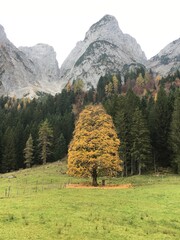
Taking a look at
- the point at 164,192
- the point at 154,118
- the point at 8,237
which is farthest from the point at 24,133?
the point at 8,237

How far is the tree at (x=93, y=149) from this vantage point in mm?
51531

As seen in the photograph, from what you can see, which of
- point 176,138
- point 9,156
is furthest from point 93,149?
point 9,156

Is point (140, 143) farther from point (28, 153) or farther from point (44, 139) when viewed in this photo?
point (28, 153)

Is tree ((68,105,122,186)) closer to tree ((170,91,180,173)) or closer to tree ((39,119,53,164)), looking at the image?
tree ((170,91,180,173))

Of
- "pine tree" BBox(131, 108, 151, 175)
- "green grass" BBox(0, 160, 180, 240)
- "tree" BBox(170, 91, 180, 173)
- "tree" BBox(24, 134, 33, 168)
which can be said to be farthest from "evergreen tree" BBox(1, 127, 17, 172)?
"green grass" BBox(0, 160, 180, 240)

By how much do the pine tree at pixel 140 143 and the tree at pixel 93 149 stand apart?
17.4m

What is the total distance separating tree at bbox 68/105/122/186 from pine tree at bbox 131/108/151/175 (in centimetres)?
1744

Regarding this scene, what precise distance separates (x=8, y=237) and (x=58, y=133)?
Answer: 109 meters

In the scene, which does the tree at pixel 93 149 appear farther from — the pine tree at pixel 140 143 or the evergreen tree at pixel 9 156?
the evergreen tree at pixel 9 156

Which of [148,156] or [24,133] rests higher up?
[24,133]

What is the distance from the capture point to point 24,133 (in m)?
122

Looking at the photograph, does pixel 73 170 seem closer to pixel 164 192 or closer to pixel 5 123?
pixel 164 192

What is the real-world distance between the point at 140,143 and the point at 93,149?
2290cm

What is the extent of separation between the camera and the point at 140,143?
2830 inches
